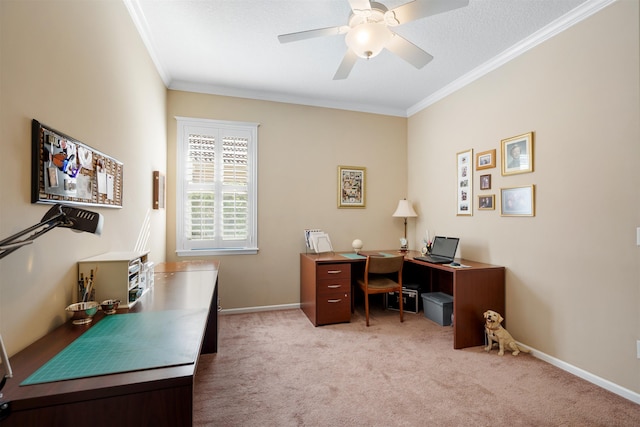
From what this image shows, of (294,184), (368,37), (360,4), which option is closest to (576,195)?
(368,37)

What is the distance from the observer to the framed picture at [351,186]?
407cm

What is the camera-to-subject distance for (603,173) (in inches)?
83.7

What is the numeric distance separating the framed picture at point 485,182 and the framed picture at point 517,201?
15cm

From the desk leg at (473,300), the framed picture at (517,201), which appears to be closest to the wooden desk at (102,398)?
the desk leg at (473,300)

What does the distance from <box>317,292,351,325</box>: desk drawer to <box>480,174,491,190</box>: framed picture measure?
1.81 metres

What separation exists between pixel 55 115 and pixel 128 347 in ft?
3.42

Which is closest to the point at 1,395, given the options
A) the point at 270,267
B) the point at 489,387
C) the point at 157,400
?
the point at 157,400

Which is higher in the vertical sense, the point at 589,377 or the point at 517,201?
the point at 517,201

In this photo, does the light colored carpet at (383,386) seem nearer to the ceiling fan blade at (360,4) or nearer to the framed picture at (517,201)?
the framed picture at (517,201)

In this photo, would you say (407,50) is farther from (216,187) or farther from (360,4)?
(216,187)

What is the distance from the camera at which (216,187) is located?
3.63m

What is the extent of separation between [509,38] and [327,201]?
2.48 meters

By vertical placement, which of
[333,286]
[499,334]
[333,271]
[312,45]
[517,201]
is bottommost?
[499,334]

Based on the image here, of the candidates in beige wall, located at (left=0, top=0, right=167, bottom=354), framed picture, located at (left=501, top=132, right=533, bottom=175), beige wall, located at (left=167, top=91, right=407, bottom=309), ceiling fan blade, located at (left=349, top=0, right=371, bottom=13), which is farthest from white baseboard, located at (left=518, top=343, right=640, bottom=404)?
beige wall, located at (left=0, top=0, right=167, bottom=354)
